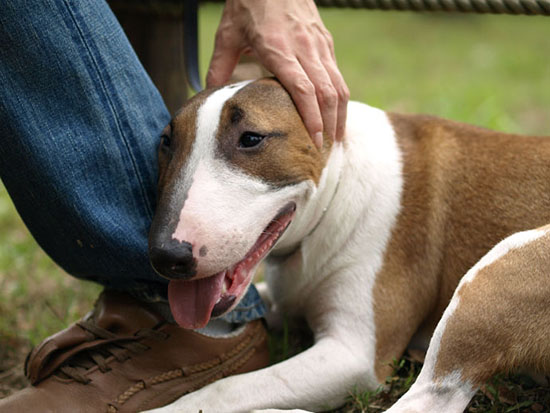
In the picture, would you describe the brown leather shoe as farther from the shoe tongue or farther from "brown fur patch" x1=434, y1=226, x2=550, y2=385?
"brown fur patch" x1=434, y1=226, x2=550, y2=385

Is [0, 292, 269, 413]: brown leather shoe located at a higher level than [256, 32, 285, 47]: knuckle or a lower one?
lower

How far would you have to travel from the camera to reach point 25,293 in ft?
11.2

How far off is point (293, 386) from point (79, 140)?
1010 mm

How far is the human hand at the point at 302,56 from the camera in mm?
2422

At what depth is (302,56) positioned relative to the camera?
2436mm

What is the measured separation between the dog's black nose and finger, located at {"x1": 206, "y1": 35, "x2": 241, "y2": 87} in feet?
2.70

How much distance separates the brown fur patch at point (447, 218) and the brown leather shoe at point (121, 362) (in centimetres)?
52

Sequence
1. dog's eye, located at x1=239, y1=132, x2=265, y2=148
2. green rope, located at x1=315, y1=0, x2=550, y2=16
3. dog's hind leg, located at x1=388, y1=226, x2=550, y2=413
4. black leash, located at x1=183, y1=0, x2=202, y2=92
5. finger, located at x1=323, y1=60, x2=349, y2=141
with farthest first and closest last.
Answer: black leash, located at x1=183, y1=0, x2=202, y2=92 → green rope, located at x1=315, y1=0, x2=550, y2=16 → finger, located at x1=323, y1=60, x2=349, y2=141 → dog's eye, located at x1=239, y1=132, x2=265, y2=148 → dog's hind leg, located at x1=388, y1=226, x2=550, y2=413

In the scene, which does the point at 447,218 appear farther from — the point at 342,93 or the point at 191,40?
the point at 191,40

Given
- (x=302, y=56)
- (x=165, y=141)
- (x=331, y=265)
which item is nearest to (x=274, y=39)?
(x=302, y=56)

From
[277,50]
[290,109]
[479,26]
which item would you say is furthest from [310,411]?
[479,26]

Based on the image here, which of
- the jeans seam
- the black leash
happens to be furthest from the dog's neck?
the black leash

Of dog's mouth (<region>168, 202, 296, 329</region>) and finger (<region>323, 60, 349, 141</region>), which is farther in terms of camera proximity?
finger (<region>323, 60, 349, 141</region>)

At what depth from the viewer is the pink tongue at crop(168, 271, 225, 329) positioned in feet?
7.38
